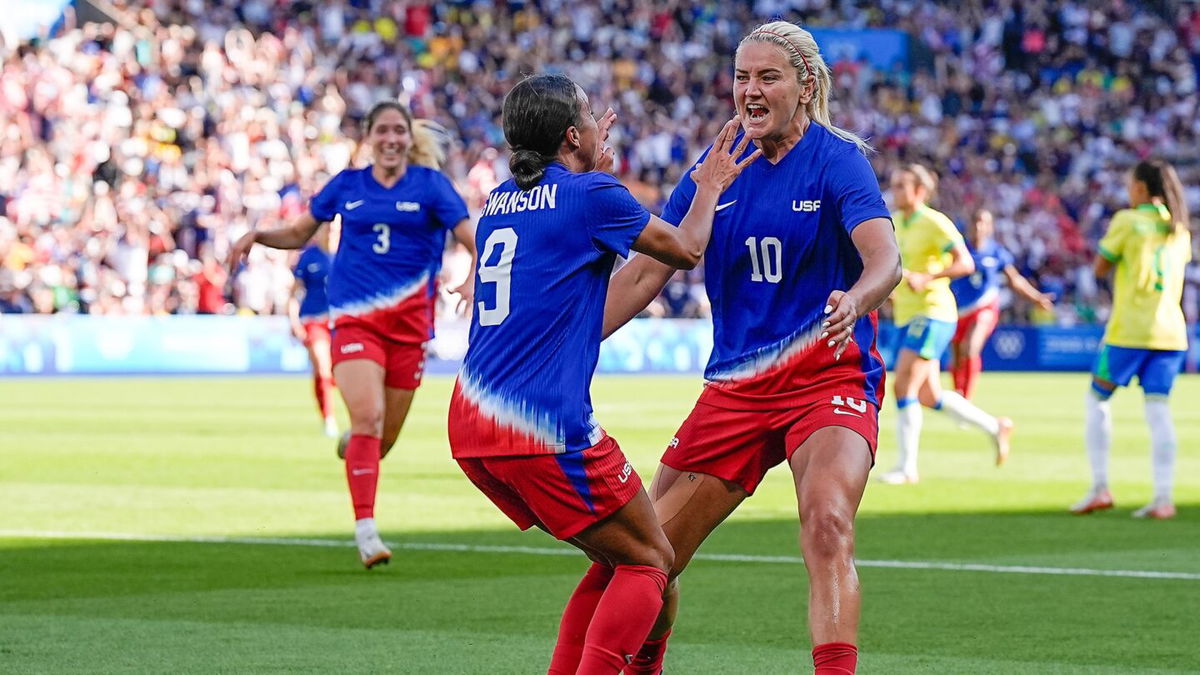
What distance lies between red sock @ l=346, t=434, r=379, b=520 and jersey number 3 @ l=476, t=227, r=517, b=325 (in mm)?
4815

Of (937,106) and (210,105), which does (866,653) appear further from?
(937,106)

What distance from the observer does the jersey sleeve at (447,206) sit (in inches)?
430

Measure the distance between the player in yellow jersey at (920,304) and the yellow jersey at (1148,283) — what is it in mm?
2360

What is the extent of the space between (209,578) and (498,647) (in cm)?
262

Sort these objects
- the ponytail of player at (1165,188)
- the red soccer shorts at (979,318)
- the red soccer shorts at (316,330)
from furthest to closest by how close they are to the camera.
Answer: the red soccer shorts at (316,330) → the red soccer shorts at (979,318) → the ponytail of player at (1165,188)

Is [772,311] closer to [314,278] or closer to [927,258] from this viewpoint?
[927,258]

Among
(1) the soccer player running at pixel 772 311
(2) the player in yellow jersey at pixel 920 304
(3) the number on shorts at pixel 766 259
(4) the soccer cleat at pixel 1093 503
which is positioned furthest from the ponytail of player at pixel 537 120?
(2) the player in yellow jersey at pixel 920 304

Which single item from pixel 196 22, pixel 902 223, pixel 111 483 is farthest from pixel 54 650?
pixel 196 22

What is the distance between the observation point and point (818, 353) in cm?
610

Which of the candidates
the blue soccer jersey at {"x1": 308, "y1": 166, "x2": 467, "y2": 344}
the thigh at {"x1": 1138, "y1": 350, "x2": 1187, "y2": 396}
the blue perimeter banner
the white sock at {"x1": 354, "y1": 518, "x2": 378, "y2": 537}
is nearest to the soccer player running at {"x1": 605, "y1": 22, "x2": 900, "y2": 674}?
the white sock at {"x1": 354, "y1": 518, "x2": 378, "y2": 537}

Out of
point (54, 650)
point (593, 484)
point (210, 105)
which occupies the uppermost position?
point (593, 484)

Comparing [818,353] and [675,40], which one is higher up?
[818,353]

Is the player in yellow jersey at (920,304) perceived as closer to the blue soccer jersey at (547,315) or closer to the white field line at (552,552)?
the white field line at (552,552)

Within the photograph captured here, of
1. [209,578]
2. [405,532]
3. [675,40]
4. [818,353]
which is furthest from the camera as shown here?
[675,40]
